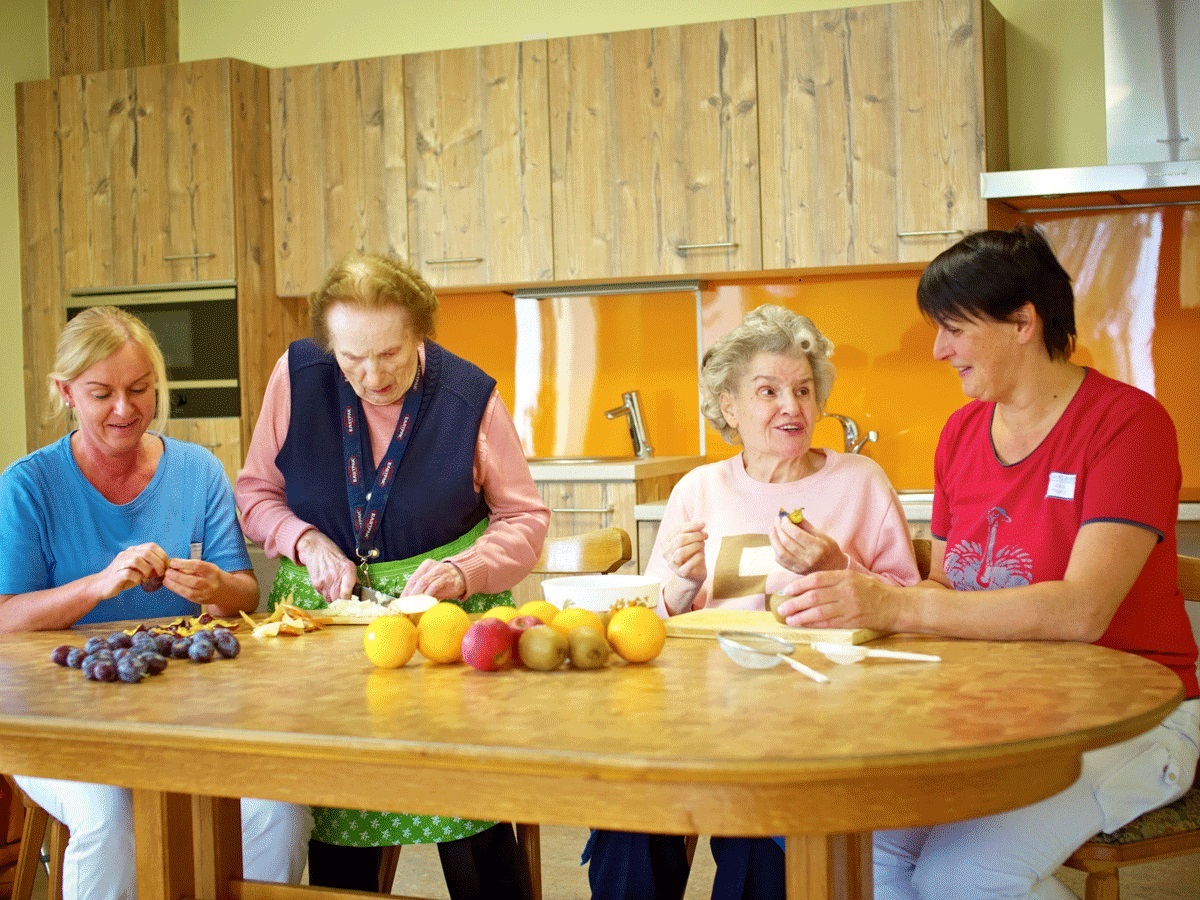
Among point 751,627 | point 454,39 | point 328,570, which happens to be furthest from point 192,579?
point 454,39

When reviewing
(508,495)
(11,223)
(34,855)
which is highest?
(11,223)

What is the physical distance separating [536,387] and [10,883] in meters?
2.63

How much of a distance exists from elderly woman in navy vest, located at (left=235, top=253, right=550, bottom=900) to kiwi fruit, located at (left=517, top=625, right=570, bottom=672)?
52cm

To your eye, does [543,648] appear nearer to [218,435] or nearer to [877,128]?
[877,128]

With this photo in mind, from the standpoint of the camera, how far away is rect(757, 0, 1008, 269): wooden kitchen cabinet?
13.3ft

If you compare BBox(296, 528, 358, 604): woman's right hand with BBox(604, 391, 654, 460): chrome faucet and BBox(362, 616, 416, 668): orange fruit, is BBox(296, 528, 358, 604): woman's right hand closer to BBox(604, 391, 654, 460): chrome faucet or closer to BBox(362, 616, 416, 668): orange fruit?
BBox(362, 616, 416, 668): orange fruit

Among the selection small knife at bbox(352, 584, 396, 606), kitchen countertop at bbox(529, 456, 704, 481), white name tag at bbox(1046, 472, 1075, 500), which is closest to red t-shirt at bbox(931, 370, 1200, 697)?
white name tag at bbox(1046, 472, 1075, 500)

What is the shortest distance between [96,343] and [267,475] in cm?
39

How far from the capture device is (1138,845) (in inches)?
72.8

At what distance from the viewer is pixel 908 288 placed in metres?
4.50

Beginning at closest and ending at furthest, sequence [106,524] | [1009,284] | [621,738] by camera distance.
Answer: [621,738]
[1009,284]
[106,524]

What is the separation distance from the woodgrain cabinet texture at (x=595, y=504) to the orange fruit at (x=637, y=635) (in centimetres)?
247

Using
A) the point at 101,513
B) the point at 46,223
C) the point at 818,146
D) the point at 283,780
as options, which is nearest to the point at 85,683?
the point at 283,780

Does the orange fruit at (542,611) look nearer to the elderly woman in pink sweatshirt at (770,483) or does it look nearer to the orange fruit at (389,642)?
the orange fruit at (389,642)
